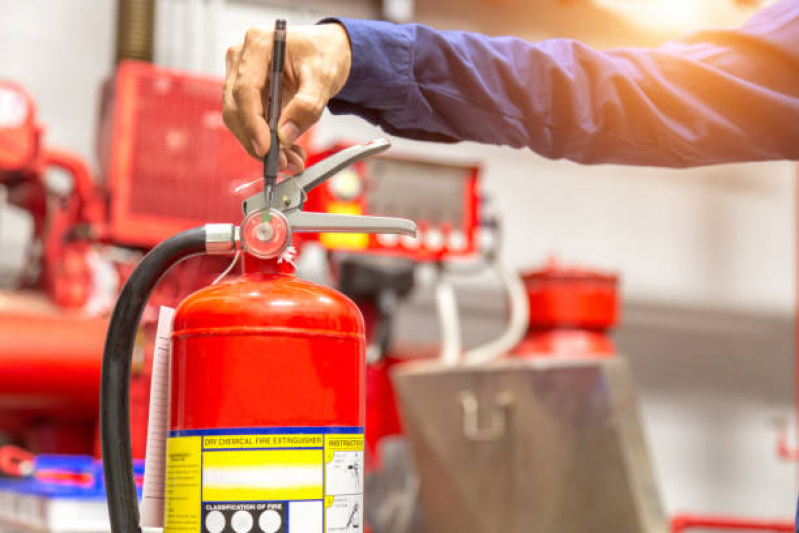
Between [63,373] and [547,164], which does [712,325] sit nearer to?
[547,164]

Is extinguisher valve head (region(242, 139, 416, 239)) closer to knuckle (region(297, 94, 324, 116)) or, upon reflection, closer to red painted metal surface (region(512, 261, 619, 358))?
knuckle (region(297, 94, 324, 116))

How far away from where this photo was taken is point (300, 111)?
0.89m

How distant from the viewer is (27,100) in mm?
2518

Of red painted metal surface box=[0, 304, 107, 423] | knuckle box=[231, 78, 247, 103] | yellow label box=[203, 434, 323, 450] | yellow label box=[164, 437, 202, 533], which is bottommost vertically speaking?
red painted metal surface box=[0, 304, 107, 423]

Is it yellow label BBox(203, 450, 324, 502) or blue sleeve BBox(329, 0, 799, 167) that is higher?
blue sleeve BBox(329, 0, 799, 167)

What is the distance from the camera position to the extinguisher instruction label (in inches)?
32.4

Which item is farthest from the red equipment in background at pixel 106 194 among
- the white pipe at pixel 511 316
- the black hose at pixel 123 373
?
the black hose at pixel 123 373

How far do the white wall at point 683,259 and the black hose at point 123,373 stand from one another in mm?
3027

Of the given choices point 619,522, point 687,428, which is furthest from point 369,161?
point 687,428

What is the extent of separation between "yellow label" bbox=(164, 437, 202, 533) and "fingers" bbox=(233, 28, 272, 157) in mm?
253

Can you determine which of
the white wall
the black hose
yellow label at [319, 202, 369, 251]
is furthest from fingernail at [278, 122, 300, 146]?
the white wall

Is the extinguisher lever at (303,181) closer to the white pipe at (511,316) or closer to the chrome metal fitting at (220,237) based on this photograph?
the chrome metal fitting at (220,237)

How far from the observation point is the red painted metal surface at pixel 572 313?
10.1 feet

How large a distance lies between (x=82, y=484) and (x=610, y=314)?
1.83 m
